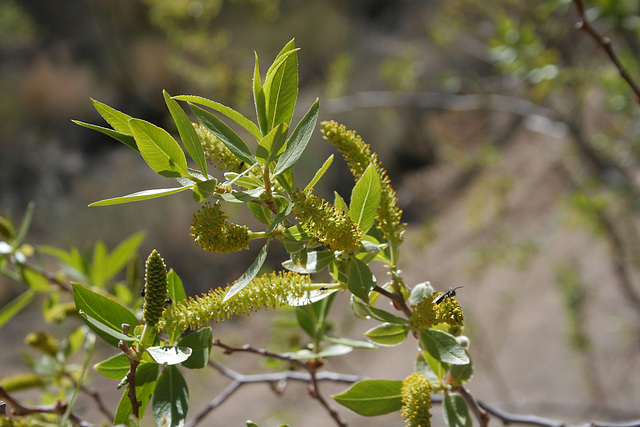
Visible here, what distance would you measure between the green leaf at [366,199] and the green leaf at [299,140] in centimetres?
8

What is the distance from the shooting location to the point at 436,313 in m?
0.57

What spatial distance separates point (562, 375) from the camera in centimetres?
369

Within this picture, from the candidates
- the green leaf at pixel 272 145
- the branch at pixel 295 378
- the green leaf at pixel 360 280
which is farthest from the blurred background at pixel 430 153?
the green leaf at pixel 272 145

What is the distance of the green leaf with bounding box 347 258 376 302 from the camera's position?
1.87 feet

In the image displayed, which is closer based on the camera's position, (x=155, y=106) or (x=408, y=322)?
(x=408, y=322)

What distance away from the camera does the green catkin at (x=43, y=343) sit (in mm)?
1053

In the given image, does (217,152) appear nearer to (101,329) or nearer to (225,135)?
(225,135)

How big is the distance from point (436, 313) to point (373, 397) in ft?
0.60

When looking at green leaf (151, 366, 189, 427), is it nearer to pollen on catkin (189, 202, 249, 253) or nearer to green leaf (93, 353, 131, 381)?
green leaf (93, 353, 131, 381)

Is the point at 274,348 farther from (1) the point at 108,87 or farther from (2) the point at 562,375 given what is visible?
(1) the point at 108,87

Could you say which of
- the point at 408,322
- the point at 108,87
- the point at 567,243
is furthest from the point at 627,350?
the point at 108,87

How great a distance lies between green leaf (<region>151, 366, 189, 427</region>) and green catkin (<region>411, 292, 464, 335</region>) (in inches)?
12.0

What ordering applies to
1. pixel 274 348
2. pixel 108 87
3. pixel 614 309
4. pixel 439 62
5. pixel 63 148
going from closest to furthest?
pixel 274 348 → pixel 614 309 → pixel 63 148 → pixel 439 62 → pixel 108 87

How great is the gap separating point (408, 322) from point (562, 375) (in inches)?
146
